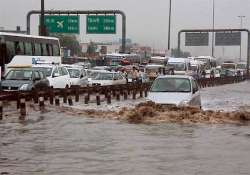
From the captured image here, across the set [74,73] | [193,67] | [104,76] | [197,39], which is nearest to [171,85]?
[74,73]

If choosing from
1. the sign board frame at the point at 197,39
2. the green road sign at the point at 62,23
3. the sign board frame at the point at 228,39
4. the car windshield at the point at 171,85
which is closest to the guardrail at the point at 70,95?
the car windshield at the point at 171,85

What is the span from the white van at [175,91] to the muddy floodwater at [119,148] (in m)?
1.80

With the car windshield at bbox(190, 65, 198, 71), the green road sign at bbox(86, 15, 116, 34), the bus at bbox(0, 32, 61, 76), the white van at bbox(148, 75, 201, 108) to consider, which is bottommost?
the car windshield at bbox(190, 65, 198, 71)

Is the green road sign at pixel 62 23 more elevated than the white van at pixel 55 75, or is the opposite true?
the green road sign at pixel 62 23

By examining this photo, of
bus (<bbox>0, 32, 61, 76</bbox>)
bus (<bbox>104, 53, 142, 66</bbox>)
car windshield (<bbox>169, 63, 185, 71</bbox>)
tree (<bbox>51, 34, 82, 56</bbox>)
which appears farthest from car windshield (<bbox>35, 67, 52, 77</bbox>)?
tree (<bbox>51, 34, 82, 56</bbox>)

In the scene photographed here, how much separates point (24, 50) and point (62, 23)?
56.6 feet

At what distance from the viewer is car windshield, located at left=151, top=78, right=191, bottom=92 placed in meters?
21.9

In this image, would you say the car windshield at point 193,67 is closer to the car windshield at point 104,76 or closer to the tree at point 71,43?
the car windshield at point 104,76

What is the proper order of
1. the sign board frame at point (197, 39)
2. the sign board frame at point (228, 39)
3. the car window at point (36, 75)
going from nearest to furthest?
1. the car window at point (36, 75)
2. the sign board frame at point (197, 39)
3. the sign board frame at point (228, 39)

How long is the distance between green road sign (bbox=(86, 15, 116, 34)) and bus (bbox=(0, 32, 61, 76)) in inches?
464

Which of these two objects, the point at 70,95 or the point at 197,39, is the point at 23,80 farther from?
the point at 197,39

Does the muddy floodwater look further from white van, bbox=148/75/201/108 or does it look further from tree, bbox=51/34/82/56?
tree, bbox=51/34/82/56

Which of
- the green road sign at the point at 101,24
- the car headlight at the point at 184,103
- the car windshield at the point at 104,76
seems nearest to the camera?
the car headlight at the point at 184,103

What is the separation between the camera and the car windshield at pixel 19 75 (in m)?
29.4
